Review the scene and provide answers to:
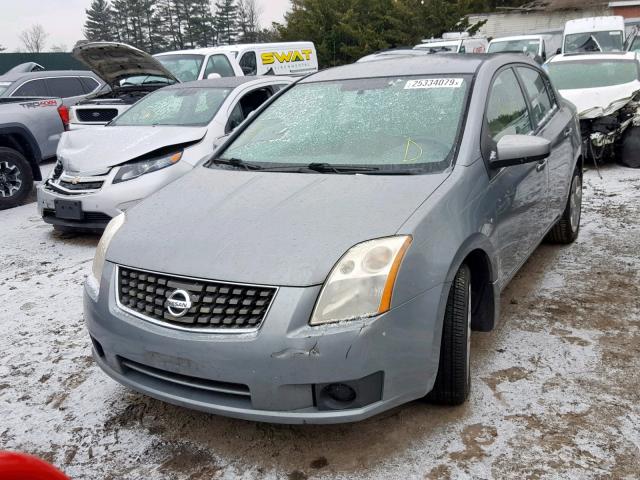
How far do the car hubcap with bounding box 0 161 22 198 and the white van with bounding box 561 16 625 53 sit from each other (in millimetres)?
15501

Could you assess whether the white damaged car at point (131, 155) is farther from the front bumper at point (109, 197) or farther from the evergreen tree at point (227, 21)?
the evergreen tree at point (227, 21)

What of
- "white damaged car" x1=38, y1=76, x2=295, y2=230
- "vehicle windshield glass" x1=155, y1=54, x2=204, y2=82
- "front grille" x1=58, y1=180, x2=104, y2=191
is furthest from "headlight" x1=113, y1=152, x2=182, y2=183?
"vehicle windshield glass" x1=155, y1=54, x2=204, y2=82

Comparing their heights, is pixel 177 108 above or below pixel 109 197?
above

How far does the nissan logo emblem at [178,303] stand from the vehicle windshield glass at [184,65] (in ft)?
→ 31.4

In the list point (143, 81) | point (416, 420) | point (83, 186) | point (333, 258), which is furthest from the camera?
point (143, 81)

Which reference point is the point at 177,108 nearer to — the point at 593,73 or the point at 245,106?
the point at 245,106

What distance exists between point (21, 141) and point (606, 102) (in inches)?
299

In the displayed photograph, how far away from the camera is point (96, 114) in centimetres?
839

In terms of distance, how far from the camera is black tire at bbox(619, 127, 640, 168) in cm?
786

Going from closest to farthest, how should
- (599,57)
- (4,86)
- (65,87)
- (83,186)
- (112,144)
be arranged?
(83,186), (112,144), (599,57), (4,86), (65,87)

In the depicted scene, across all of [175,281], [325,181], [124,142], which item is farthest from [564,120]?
[124,142]

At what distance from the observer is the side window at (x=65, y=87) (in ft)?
36.5

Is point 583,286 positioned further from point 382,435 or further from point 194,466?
point 194,466

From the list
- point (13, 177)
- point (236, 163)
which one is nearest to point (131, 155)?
point (236, 163)
